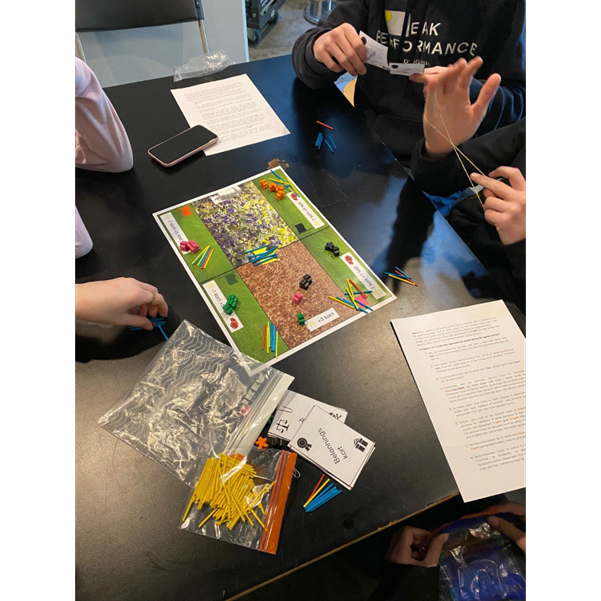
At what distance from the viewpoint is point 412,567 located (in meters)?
0.97

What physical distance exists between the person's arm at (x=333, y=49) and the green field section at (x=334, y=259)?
1.83 feet

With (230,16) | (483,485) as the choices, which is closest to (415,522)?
(483,485)

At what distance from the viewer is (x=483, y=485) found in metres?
0.70

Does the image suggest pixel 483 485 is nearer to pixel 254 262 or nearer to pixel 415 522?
pixel 415 522

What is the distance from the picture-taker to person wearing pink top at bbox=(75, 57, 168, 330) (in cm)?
78

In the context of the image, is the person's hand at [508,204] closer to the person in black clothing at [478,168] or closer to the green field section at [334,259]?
the person in black clothing at [478,168]

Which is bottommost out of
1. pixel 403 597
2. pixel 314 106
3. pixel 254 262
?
pixel 403 597

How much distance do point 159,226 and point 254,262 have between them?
0.26 m

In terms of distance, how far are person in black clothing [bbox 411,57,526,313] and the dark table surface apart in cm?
13

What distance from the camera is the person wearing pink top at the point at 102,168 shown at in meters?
0.78

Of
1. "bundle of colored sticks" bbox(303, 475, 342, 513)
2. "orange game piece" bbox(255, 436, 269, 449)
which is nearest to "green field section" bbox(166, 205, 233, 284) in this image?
"orange game piece" bbox(255, 436, 269, 449)

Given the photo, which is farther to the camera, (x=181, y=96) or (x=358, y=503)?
(x=181, y=96)

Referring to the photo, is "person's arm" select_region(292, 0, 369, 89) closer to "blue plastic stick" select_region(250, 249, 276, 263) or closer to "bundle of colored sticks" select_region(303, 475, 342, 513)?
"blue plastic stick" select_region(250, 249, 276, 263)
